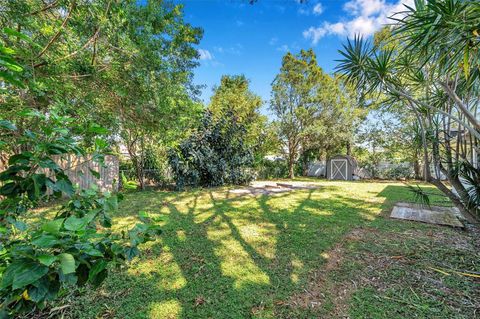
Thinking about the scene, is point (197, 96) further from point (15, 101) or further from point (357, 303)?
point (357, 303)

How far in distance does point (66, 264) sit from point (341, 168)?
16512 mm

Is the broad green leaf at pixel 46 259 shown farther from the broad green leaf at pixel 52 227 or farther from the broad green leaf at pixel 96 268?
the broad green leaf at pixel 96 268

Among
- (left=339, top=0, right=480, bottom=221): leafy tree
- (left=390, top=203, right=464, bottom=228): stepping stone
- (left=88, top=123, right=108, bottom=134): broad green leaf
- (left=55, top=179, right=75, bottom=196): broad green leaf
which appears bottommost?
(left=390, top=203, right=464, bottom=228): stepping stone

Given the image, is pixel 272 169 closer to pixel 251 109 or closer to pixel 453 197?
pixel 251 109

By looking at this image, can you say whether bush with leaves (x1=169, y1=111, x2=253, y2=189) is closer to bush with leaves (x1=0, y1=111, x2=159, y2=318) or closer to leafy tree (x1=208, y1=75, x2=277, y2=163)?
leafy tree (x1=208, y1=75, x2=277, y2=163)

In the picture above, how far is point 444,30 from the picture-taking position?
215cm

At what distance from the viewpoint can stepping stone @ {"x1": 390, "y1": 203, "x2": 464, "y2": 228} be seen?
4.25 metres

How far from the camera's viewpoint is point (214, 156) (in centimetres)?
914

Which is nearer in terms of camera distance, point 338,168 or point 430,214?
point 430,214

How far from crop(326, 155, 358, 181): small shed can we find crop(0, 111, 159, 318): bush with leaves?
1601cm

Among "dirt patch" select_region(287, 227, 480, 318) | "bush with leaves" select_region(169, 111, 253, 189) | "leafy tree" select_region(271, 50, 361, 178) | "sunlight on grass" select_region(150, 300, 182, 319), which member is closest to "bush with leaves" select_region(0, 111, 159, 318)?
"sunlight on grass" select_region(150, 300, 182, 319)

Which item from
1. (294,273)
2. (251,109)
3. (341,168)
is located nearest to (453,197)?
(294,273)

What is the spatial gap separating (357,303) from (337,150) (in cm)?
1675

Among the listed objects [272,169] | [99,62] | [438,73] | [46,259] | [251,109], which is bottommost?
[272,169]
